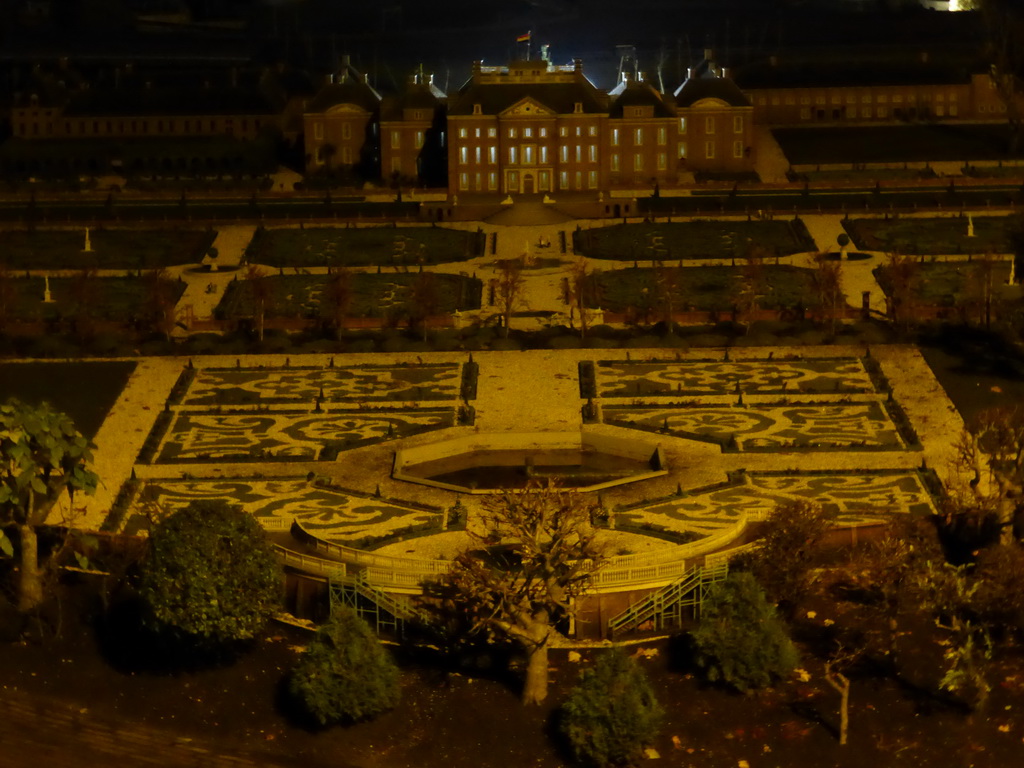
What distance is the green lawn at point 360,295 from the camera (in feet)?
262

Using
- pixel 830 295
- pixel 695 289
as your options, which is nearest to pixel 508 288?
pixel 695 289

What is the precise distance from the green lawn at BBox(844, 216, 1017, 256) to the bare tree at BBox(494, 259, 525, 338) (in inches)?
512

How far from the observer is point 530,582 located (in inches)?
1908

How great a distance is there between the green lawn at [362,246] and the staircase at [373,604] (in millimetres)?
37624

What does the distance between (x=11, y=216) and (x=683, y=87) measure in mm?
29345

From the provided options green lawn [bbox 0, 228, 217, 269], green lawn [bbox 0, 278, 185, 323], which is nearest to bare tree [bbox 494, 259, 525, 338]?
green lawn [bbox 0, 278, 185, 323]

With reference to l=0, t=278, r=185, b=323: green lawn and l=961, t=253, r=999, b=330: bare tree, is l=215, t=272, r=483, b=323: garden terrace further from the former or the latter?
l=961, t=253, r=999, b=330: bare tree

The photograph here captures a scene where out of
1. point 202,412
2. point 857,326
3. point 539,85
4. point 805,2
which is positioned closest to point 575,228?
point 539,85

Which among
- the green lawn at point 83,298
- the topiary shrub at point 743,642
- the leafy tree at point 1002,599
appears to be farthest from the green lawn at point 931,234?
the topiary shrub at point 743,642

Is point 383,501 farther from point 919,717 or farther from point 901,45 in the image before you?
point 901,45

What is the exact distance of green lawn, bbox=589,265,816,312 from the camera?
79875mm

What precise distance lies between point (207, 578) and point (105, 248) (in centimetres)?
4522

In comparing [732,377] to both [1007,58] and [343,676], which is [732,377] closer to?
[343,676]

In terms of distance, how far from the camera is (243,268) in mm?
87625
